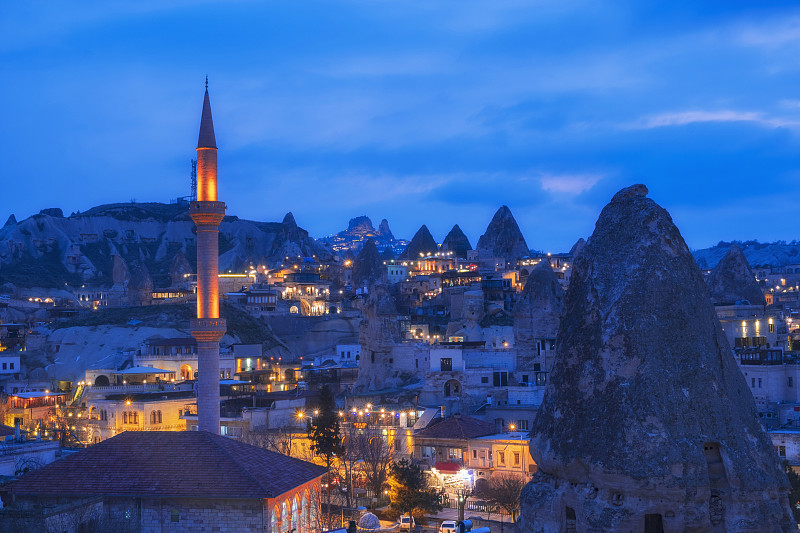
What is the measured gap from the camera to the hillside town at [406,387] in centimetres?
1150

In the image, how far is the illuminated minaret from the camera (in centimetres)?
4350

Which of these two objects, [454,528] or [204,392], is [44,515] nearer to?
[454,528]

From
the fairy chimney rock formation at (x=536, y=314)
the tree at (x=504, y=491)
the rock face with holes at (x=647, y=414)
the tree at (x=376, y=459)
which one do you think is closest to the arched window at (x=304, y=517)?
the tree at (x=504, y=491)

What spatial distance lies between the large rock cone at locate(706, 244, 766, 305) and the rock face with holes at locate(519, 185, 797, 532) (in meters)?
61.5

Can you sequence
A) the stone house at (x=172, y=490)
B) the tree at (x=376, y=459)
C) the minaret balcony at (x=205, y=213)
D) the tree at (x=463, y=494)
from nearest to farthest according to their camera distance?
the stone house at (x=172, y=490)
the tree at (x=463, y=494)
the tree at (x=376, y=459)
the minaret balcony at (x=205, y=213)

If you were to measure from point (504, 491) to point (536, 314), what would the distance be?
26.4 m

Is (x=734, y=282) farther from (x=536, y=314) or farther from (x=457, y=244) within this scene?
(x=457, y=244)

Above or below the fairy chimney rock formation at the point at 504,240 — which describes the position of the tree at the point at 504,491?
below

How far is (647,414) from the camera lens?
11.2 metres

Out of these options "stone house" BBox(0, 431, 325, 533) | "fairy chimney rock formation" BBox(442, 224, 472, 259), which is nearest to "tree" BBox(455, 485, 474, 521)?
"stone house" BBox(0, 431, 325, 533)

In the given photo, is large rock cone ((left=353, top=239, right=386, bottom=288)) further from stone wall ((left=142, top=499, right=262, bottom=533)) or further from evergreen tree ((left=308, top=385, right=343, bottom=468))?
stone wall ((left=142, top=499, right=262, bottom=533))

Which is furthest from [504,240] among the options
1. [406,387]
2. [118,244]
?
[118,244]

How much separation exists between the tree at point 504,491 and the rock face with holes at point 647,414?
24.7 m

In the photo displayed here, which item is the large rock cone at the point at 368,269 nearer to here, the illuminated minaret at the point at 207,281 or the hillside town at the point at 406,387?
the hillside town at the point at 406,387
